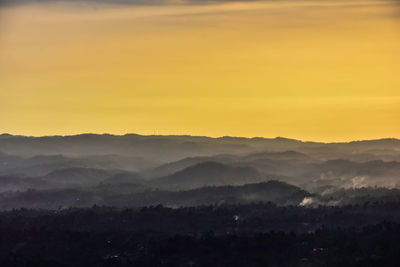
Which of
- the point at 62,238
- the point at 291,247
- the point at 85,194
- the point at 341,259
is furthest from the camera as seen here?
the point at 85,194

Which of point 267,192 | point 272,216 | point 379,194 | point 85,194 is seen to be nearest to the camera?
point 272,216

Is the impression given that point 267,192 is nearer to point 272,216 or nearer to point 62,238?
point 272,216

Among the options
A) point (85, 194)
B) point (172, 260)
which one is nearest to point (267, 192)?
point (85, 194)

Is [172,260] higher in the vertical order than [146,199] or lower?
lower

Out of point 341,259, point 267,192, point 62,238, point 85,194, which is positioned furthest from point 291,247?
point 85,194

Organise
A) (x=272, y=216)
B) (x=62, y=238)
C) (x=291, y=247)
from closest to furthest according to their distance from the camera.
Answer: (x=291, y=247) < (x=62, y=238) < (x=272, y=216)

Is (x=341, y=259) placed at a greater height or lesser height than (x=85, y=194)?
lesser

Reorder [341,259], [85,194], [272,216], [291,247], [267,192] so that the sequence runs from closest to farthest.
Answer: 1. [341,259]
2. [291,247]
3. [272,216]
4. [267,192]
5. [85,194]

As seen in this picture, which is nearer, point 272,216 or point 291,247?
point 291,247

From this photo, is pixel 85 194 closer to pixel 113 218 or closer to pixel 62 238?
pixel 113 218
